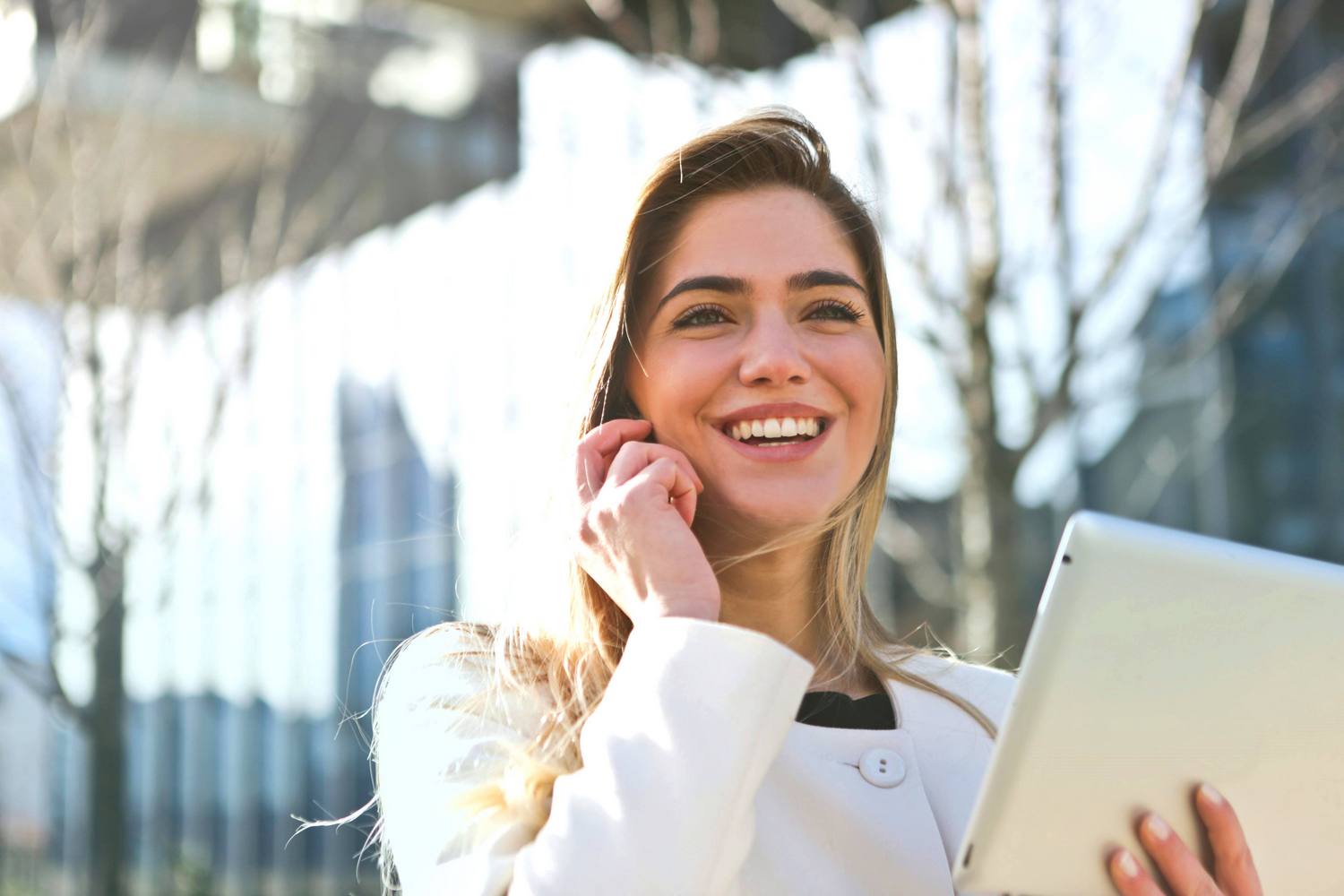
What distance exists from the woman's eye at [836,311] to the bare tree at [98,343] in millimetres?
5101

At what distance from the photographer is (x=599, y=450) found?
2.08m

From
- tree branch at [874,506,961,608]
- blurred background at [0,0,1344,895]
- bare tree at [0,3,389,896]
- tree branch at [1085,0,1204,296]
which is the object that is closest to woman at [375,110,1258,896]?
blurred background at [0,0,1344,895]

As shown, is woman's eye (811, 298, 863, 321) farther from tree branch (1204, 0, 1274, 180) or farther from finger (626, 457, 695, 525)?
tree branch (1204, 0, 1274, 180)

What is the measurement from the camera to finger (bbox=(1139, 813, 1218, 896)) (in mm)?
1456

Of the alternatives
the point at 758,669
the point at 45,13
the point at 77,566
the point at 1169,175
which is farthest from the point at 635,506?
the point at 45,13

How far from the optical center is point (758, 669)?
165cm

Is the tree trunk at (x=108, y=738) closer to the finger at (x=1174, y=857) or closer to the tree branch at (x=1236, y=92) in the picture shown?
the tree branch at (x=1236, y=92)

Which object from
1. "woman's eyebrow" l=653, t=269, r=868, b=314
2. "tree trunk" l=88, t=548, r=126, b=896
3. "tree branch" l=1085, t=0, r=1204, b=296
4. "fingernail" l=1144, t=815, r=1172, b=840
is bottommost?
"tree trunk" l=88, t=548, r=126, b=896

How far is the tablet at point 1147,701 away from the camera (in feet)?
4.56

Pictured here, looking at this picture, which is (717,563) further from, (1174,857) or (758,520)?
(1174,857)

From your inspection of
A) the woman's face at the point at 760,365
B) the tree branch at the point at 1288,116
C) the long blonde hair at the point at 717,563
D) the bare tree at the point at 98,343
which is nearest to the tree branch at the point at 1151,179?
the tree branch at the point at 1288,116

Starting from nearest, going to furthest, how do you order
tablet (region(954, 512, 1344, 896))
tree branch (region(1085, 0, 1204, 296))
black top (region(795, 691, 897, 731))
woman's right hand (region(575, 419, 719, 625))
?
tablet (region(954, 512, 1344, 896)), woman's right hand (region(575, 419, 719, 625)), black top (region(795, 691, 897, 731)), tree branch (region(1085, 0, 1204, 296))

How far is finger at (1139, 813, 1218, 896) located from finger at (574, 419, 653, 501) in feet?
2.72

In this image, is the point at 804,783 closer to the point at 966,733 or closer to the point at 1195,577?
the point at 966,733
